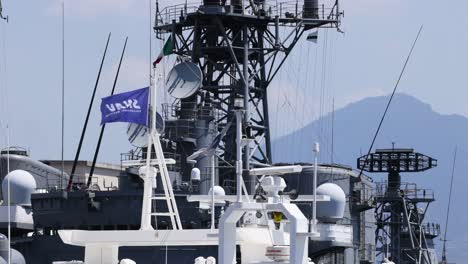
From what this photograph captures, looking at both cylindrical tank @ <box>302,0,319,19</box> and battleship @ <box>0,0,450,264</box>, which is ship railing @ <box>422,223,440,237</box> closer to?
battleship @ <box>0,0,450,264</box>

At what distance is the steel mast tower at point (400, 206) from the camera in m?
72.8

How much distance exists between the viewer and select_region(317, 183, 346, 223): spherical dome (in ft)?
186

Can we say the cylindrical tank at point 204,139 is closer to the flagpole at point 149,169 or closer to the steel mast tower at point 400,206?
the steel mast tower at point 400,206

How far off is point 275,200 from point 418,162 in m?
42.8

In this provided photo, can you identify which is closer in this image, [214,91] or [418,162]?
[214,91]

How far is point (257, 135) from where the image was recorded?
6494cm

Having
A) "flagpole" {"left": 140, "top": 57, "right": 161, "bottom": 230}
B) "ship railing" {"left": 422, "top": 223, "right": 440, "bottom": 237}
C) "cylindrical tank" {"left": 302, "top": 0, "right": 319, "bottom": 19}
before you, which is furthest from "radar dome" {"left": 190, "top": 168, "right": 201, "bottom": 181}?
"ship railing" {"left": 422, "top": 223, "right": 440, "bottom": 237}

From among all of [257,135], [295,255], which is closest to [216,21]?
[257,135]

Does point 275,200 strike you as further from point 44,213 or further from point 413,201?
point 413,201

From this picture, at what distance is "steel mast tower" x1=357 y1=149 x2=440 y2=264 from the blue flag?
3399 cm

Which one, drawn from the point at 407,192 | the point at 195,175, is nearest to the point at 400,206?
the point at 407,192

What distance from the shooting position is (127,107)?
127 feet

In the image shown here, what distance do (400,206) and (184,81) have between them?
803 inches

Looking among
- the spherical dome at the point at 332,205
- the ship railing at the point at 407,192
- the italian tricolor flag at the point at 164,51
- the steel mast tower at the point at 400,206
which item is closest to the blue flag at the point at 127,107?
the italian tricolor flag at the point at 164,51
